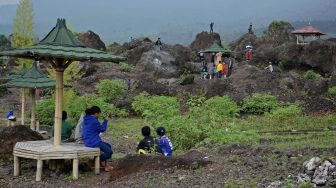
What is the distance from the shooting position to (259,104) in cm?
2352

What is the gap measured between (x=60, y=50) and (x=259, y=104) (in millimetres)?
14495

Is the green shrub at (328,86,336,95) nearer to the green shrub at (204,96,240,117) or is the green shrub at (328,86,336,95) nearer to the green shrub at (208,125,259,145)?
the green shrub at (204,96,240,117)

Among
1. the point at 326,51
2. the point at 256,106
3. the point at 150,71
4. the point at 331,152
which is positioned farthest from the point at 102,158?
the point at 326,51

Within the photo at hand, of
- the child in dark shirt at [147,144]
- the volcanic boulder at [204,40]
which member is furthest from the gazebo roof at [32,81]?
the volcanic boulder at [204,40]

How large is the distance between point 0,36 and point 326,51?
45111 mm

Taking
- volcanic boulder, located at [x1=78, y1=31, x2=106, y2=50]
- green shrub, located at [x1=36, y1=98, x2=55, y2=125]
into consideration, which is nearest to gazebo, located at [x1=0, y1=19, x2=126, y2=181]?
green shrub, located at [x1=36, y1=98, x2=55, y2=125]

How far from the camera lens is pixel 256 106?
928 inches

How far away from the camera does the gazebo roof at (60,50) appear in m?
10.2

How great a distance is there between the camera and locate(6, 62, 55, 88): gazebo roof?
57.9 ft

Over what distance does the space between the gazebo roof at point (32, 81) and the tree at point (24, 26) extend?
471 inches

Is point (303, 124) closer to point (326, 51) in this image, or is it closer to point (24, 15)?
point (24, 15)

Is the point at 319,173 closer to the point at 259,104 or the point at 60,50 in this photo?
the point at 60,50

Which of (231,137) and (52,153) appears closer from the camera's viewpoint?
(52,153)

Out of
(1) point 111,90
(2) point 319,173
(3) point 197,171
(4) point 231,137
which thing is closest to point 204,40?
(1) point 111,90
